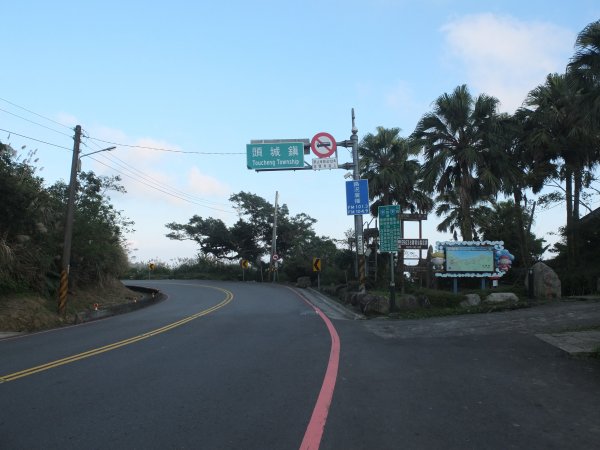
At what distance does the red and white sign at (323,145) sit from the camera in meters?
22.2

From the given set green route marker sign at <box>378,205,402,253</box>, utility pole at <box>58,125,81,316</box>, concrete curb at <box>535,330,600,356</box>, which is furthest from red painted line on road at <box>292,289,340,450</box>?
utility pole at <box>58,125,81,316</box>

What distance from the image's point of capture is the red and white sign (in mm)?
22203

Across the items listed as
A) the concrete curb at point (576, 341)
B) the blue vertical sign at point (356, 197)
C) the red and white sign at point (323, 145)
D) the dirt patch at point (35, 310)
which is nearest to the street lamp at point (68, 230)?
the dirt patch at point (35, 310)

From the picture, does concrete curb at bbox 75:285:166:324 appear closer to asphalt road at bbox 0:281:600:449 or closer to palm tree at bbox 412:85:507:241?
asphalt road at bbox 0:281:600:449

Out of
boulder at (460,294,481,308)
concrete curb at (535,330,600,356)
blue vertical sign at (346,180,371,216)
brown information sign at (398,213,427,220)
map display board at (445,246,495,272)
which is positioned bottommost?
concrete curb at (535,330,600,356)

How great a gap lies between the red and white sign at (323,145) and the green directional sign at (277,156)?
0.63 m

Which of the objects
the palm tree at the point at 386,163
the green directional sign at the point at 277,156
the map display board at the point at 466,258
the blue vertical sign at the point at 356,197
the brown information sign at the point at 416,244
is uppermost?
the palm tree at the point at 386,163

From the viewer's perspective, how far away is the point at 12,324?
1823 centimetres

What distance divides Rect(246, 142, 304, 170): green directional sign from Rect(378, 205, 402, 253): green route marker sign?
4.30 m

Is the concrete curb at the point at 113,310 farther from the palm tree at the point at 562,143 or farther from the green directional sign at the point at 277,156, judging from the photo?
the palm tree at the point at 562,143

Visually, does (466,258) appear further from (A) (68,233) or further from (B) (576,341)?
(A) (68,233)

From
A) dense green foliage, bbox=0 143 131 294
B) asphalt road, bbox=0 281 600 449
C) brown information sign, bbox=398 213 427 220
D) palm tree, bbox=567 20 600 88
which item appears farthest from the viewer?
brown information sign, bbox=398 213 427 220

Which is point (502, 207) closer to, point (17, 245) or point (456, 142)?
point (456, 142)

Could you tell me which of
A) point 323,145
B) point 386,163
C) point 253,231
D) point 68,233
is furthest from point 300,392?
point 253,231
